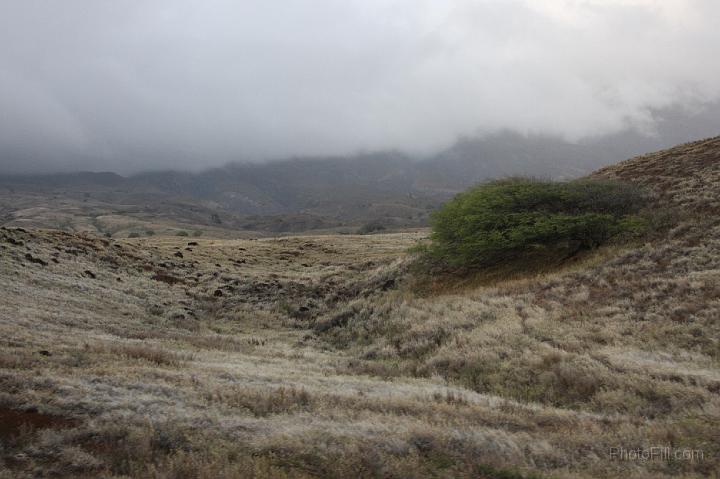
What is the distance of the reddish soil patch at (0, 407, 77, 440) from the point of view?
25.0 ft

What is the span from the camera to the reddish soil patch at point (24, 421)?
7.61 m

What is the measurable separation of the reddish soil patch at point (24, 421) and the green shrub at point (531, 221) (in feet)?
72.5

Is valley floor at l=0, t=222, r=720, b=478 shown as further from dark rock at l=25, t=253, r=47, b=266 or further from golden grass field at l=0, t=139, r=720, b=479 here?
dark rock at l=25, t=253, r=47, b=266

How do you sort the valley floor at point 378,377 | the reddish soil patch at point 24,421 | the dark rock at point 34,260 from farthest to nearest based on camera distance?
the dark rock at point 34,260, the reddish soil patch at point 24,421, the valley floor at point 378,377

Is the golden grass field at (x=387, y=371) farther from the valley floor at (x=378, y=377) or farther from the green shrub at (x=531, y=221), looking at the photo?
the green shrub at (x=531, y=221)

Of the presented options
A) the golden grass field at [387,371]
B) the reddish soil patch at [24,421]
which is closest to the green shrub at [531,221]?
the golden grass field at [387,371]

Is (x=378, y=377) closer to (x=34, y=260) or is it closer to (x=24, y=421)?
(x=24, y=421)

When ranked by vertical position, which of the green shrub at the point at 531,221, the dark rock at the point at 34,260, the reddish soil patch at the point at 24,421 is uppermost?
the green shrub at the point at 531,221

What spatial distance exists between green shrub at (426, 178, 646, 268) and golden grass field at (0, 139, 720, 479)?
1.95 meters

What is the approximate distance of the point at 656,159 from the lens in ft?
121

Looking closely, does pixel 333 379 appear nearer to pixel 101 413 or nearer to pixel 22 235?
pixel 101 413

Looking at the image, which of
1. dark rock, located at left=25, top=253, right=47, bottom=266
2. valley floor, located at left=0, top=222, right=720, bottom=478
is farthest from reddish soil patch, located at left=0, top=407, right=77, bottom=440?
dark rock, located at left=25, top=253, right=47, bottom=266

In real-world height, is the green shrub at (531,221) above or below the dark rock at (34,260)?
above

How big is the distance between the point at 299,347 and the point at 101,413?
13418 millimetres
